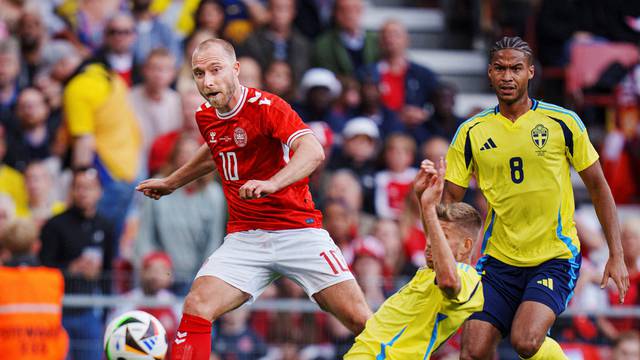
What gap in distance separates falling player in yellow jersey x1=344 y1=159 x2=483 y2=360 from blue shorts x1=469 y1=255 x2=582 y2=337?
68 centimetres

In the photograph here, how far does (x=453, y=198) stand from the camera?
833 cm

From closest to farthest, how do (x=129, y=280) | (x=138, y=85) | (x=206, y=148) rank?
1. (x=206, y=148)
2. (x=129, y=280)
3. (x=138, y=85)

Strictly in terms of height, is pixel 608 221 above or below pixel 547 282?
above

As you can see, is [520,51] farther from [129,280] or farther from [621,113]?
[621,113]

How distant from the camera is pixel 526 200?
809 centimetres

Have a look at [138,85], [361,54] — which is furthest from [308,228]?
[361,54]

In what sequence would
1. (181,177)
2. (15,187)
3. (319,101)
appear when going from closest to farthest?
1. (181,177)
2. (15,187)
3. (319,101)

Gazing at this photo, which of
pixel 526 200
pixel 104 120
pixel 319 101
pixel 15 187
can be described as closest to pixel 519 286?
pixel 526 200

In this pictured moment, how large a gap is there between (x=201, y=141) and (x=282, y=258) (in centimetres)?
476

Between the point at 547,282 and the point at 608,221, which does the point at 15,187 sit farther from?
the point at 608,221

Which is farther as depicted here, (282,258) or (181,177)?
(181,177)

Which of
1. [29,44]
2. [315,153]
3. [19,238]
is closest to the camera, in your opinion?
[315,153]

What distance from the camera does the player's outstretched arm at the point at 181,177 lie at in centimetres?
853

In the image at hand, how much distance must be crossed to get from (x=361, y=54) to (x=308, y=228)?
6866 millimetres
